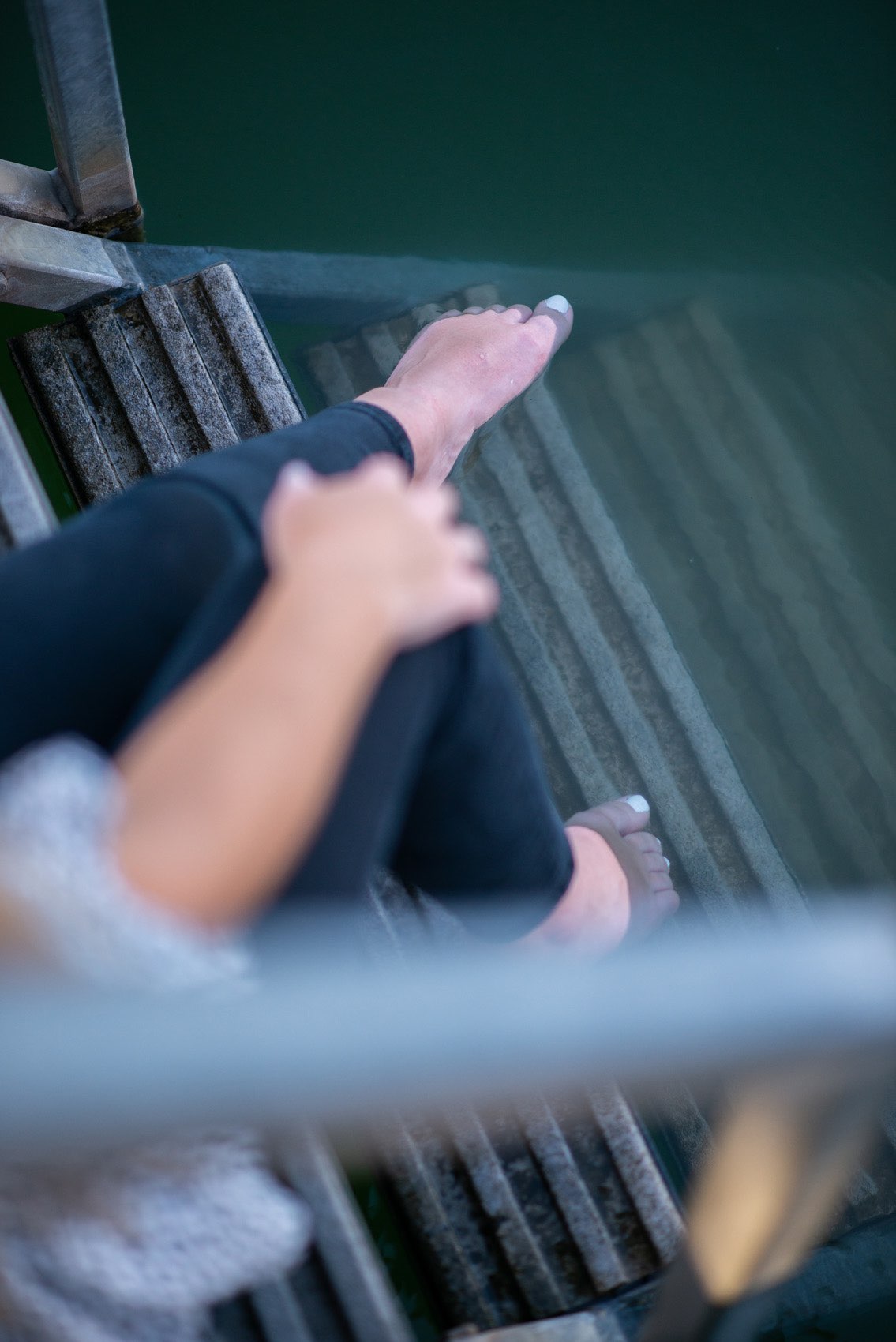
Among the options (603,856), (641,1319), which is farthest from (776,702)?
(641,1319)

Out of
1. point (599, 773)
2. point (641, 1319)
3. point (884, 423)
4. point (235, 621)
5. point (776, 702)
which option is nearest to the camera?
point (235, 621)

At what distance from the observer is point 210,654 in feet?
1.72

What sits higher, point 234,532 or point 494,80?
point 494,80

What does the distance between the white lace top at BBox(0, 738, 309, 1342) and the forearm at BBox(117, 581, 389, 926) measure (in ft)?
0.05

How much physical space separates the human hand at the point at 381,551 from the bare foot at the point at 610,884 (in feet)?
1.66

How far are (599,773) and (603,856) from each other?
562 mm

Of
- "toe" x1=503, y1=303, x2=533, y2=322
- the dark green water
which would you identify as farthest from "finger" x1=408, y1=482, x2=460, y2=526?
the dark green water

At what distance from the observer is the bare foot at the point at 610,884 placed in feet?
3.18

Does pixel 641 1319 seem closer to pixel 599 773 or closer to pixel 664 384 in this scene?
pixel 599 773

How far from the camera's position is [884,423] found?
7.38 feet

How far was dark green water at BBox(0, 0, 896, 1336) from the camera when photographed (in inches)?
85.3

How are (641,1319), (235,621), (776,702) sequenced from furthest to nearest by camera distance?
(776,702), (641,1319), (235,621)

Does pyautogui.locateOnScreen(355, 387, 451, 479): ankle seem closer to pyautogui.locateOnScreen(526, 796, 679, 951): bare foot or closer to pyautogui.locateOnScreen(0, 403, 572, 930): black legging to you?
pyautogui.locateOnScreen(0, 403, 572, 930): black legging

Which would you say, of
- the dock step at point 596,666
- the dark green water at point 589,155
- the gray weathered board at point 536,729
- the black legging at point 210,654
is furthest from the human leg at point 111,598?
the dark green water at point 589,155
